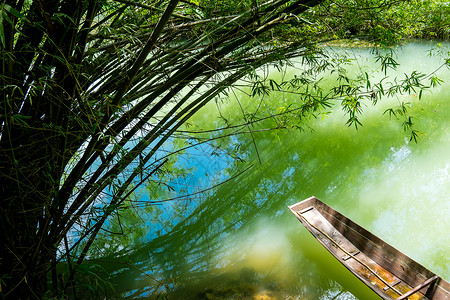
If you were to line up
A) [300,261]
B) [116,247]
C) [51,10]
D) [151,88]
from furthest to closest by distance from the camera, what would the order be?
[116,247]
[300,261]
[151,88]
[51,10]

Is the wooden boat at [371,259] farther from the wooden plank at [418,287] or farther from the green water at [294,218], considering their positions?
the green water at [294,218]

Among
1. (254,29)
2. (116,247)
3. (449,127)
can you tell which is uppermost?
(449,127)

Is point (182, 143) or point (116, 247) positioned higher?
point (182, 143)

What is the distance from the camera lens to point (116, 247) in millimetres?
4023

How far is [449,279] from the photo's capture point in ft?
11.5

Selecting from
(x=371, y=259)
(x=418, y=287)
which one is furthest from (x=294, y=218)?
(x=418, y=287)

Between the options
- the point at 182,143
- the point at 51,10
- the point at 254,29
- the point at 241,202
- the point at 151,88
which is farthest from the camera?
the point at 182,143

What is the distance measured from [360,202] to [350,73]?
15.4 ft

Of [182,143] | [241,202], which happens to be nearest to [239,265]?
[241,202]

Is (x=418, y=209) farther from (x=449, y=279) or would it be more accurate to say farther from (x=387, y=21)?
(x=387, y=21)

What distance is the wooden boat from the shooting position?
2984mm

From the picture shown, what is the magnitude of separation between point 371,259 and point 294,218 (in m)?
1.15

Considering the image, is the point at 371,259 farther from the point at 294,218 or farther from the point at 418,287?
the point at 294,218

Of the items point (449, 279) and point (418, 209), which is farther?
point (418, 209)
